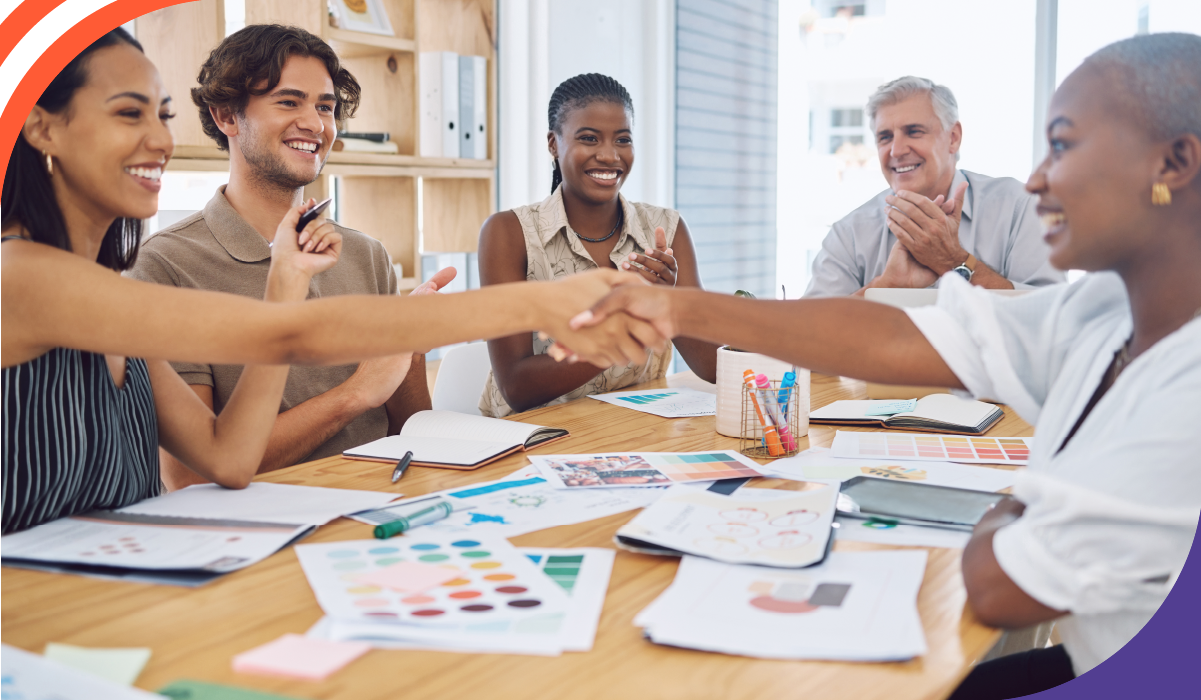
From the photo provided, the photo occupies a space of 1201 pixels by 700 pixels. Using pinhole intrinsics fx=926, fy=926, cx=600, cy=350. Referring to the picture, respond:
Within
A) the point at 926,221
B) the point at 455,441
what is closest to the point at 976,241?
the point at 926,221

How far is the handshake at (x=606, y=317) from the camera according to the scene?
1372 millimetres

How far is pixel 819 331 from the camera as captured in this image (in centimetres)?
124

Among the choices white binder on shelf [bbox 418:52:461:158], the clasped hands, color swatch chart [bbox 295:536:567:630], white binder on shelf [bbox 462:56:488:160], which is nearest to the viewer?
color swatch chart [bbox 295:536:567:630]

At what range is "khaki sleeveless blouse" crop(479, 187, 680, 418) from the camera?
2387mm

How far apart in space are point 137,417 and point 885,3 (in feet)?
11.4

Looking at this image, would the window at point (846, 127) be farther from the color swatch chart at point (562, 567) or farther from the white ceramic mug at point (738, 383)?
the color swatch chart at point (562, 567)

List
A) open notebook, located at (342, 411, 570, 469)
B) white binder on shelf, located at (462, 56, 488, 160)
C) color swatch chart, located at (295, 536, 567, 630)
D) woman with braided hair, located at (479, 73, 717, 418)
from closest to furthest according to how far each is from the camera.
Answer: color swatch chart, located at (295, 536, 567, 630)
open notebook, located at (342, 411, 570, 469)
woman with braided hair, located at (479, 73, 717, 418)
white binder on shelf, located at (462, 56, 488, 160)

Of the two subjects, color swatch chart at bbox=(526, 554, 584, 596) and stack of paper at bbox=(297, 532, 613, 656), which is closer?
stack of paper at bbox=(297, 532, 613, 656)

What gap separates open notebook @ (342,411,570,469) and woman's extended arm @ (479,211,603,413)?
0.48m

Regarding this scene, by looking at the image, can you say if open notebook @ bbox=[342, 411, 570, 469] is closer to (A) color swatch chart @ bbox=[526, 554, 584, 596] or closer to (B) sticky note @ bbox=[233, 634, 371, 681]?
(A) color swatch chart @ bbox=[526, 554, 584, 596]

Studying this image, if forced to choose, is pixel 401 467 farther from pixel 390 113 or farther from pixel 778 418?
pixel 390 113

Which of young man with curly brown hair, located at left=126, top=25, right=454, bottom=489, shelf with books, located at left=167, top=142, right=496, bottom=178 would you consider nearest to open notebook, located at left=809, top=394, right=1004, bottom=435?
young man with curly brown hair, located at left=126, top=25, right=454, bottom=489

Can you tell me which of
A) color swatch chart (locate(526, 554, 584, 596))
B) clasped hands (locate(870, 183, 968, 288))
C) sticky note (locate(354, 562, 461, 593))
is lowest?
color swatch chart (locate(526, 554, 584, 596))

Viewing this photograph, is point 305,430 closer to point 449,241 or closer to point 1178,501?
point 1178,501
